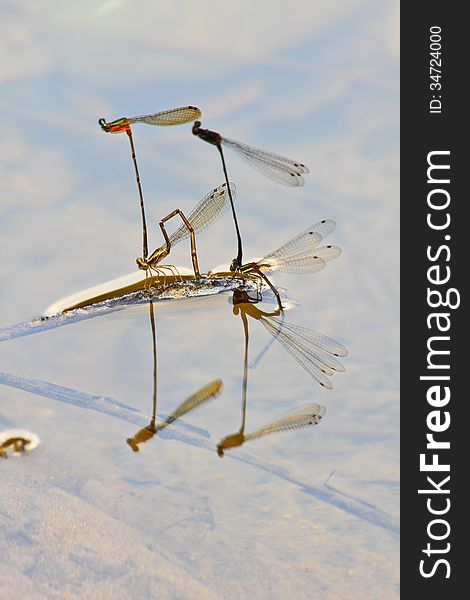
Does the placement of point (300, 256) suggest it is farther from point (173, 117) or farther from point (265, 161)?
point (173, 117)

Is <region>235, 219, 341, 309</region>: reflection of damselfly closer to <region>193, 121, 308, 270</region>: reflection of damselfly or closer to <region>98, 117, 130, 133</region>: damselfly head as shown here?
<region>193, 121, 308, 270</region>: reflection of damselfly

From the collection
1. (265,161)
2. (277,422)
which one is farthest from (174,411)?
(265,161)

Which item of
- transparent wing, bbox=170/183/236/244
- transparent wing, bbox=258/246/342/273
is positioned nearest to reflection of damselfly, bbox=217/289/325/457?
transparent wing, bbox=258/246/342/273

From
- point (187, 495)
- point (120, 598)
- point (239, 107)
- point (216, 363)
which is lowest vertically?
point (120, 598)

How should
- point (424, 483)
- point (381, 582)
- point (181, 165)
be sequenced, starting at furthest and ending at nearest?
point (181, 165)
point (424, 483)
point (381, 582)

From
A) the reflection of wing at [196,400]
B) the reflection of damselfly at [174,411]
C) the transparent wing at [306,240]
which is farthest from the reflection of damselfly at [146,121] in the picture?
the reflection of wing at [196,400]

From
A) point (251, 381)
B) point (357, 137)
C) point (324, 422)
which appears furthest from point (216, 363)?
point (357, 137)

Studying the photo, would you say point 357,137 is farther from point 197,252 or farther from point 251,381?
point 251,381
